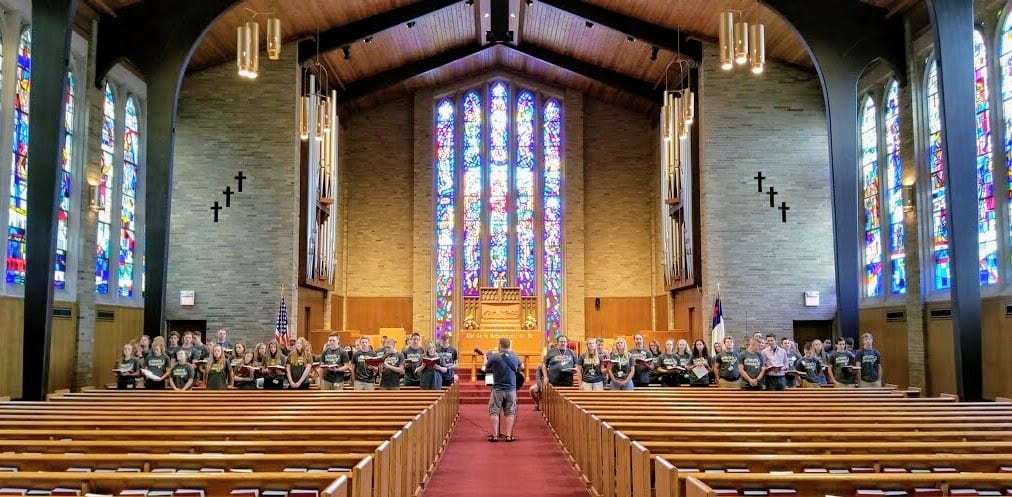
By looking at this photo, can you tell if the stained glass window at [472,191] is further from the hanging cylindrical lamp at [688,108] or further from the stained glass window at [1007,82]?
the stained glass window at [1007,82]

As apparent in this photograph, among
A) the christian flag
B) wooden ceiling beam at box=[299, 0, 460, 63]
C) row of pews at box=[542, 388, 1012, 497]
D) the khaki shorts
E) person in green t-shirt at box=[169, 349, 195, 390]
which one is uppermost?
wooden ceiling beam at box=[299, 0, 460, 63]

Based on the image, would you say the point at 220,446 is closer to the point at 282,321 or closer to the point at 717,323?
the point at 282,321

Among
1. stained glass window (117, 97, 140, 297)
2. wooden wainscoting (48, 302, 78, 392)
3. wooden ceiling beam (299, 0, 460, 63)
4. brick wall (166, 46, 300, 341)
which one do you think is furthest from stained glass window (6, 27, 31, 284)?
wooden ceiling beam (299, 0, 460, 63)

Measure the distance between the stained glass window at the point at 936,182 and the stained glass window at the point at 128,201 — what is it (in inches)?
570

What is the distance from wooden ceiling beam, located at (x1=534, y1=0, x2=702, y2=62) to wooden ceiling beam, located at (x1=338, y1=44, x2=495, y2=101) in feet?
12.8

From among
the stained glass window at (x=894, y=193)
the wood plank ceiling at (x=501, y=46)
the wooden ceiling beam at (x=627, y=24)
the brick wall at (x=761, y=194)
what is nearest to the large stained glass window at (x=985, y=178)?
the wood plank ceiling at (x=501, y=46)

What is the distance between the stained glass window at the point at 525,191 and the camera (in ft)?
79.9

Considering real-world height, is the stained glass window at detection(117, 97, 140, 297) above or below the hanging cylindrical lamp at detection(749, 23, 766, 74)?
below

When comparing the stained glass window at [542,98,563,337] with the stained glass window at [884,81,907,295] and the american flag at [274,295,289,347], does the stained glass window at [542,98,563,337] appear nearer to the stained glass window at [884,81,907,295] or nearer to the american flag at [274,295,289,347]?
the american flag at [274,295,289,347]

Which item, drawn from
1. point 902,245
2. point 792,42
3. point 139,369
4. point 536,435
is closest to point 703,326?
point 902,245

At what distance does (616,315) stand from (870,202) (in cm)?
860

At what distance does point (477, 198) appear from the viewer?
80.9 ft

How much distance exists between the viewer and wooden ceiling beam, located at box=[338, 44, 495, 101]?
21.9 metres

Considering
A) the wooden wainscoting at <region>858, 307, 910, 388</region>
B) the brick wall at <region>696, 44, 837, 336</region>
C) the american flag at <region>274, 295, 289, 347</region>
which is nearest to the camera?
the wooden wainscoting at <region>858, 307, 910, 388</region>
